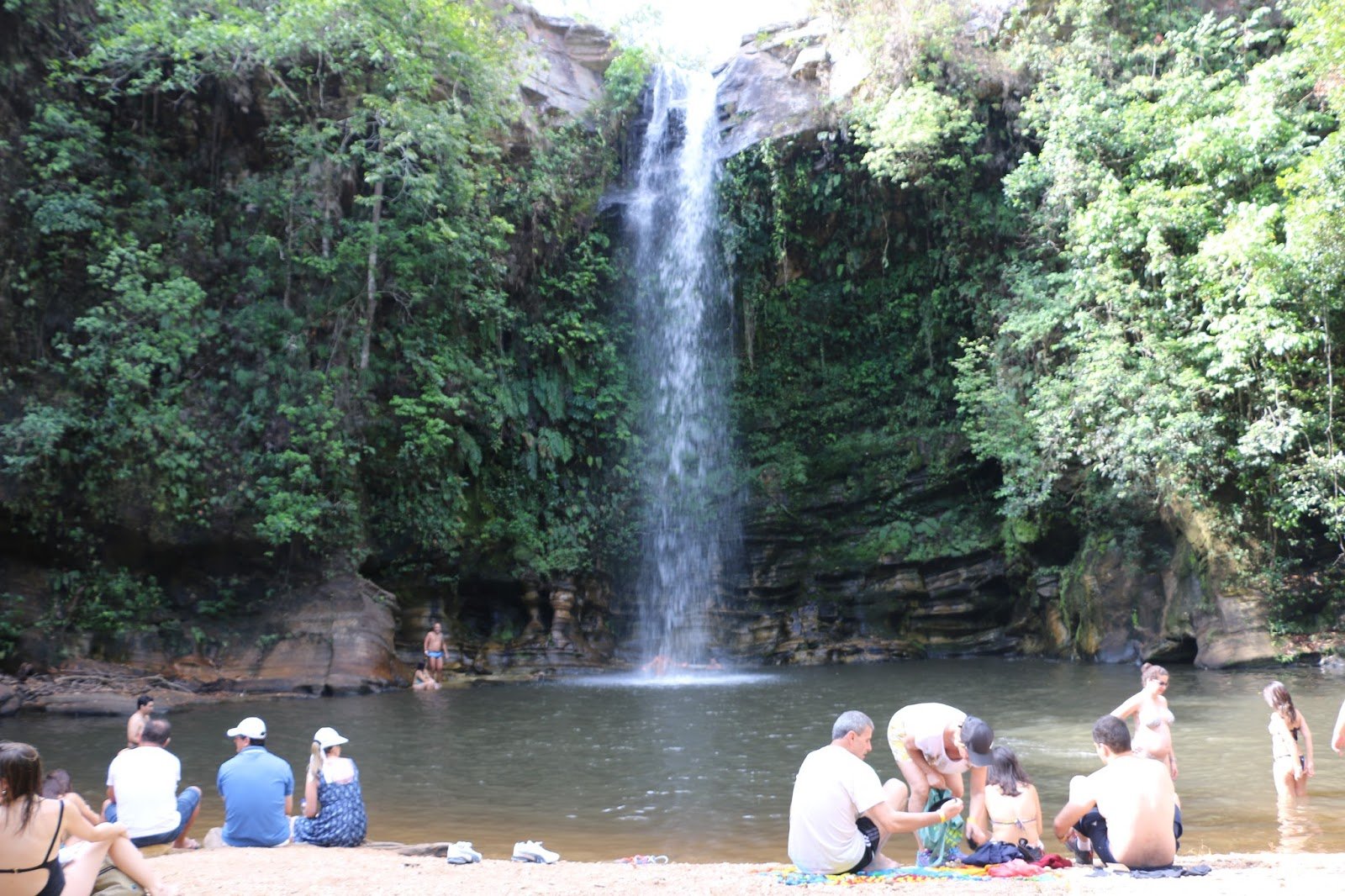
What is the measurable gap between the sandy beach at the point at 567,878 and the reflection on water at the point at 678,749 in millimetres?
897

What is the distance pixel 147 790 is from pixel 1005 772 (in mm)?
5007

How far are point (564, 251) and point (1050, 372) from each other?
1061 cm

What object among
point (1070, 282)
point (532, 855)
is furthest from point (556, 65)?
point (532, 855)

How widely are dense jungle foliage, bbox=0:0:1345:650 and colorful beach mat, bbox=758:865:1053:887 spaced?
39.8 feet

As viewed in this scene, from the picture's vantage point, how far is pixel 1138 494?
17.1m

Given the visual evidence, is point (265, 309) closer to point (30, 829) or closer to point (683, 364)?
point (683, 364)

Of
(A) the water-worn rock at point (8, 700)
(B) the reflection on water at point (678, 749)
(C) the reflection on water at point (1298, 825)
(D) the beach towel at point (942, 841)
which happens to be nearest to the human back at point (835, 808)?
(D) the beach towel at point (942, 841)

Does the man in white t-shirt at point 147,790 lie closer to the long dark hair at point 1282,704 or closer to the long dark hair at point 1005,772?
the long dark hair at point 1005,772

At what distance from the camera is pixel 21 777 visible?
4242 mm

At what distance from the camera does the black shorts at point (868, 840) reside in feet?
15.7

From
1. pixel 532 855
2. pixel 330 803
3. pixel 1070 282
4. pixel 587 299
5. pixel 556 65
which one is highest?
pixel 556 65

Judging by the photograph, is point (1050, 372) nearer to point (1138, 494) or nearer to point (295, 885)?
point (1138, 494)

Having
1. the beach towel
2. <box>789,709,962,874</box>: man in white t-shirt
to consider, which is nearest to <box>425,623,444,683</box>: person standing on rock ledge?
the beach towel

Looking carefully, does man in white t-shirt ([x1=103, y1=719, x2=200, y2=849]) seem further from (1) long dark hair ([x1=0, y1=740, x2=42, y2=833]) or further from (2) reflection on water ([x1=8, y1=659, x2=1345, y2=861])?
(1) long dark hair ([x1=0, y1=740, x2=42, y2=833])
